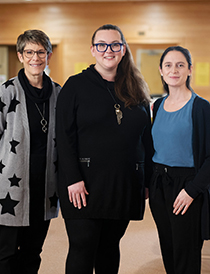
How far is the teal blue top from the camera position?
1603 mm

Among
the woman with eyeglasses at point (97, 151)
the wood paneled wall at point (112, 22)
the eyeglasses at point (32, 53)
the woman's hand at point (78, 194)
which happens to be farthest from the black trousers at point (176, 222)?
the wood paneled wall at point (112, 22)

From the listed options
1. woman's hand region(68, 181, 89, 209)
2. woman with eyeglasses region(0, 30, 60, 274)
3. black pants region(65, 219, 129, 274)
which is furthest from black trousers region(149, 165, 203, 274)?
woman with eyeglasses region(0, 30, 60, 274)

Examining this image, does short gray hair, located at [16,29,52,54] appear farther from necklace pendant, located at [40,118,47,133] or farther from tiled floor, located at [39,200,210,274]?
tiled floor, located at [39,200,210,274]

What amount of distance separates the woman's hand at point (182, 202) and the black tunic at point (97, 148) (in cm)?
22

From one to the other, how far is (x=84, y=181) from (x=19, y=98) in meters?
0.51

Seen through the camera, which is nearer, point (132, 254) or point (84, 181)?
point (84, 181)

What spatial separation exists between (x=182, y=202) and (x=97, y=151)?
1.46 feet

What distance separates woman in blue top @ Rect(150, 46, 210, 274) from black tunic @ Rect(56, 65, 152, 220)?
13cm

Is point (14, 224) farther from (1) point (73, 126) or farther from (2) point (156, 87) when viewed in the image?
(2) point (156, 87)

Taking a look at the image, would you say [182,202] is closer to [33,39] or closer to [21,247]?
[21,247]

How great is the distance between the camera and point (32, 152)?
5.70ft

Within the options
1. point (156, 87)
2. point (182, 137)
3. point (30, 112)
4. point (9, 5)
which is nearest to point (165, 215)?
point (182, 137)

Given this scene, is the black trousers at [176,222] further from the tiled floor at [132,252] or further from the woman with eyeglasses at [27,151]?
the tiled floor at [132,252]

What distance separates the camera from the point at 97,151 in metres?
1.65
